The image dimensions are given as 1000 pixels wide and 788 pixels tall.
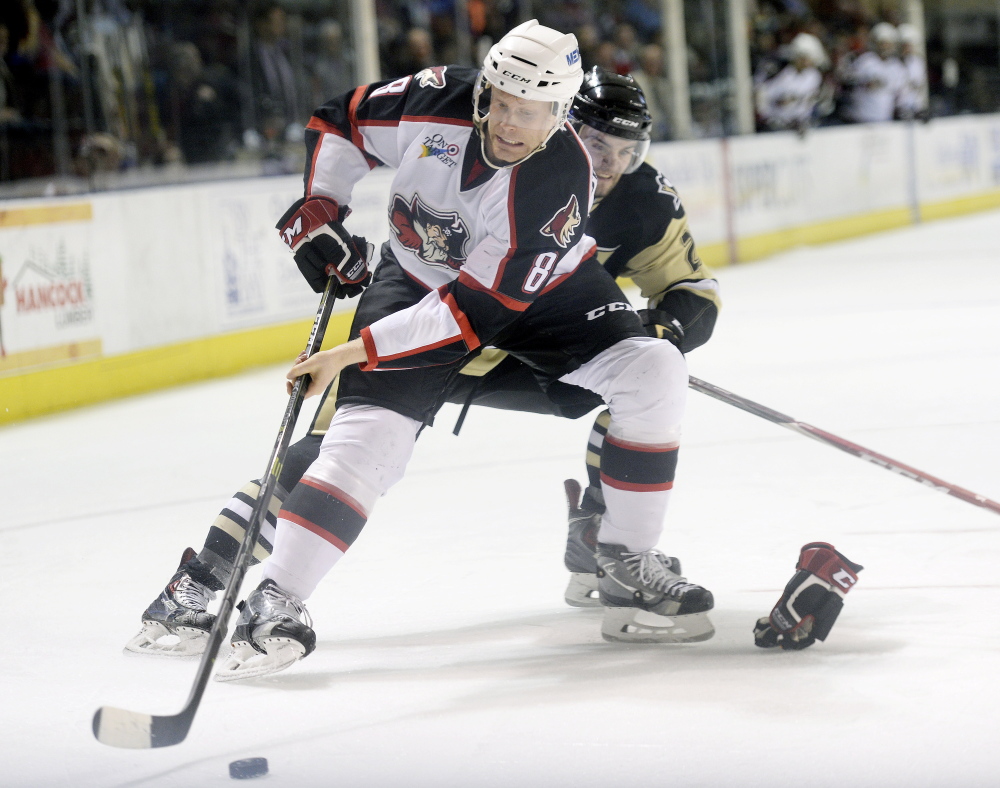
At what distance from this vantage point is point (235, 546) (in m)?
2.39

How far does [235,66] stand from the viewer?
6934 millimetres

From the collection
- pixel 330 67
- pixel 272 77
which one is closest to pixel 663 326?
pixel 272 77

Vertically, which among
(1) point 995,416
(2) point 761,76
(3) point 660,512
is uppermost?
(2) point 761,76

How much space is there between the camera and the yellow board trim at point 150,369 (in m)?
5.09

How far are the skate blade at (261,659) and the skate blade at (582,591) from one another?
658 millimetres

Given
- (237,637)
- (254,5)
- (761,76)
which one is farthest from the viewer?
(761,76)

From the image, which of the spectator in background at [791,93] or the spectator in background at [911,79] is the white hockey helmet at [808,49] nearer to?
the spectator in background at [791,93]

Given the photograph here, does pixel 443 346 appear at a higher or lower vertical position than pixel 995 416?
higher

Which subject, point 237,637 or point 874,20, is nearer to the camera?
point 237,637

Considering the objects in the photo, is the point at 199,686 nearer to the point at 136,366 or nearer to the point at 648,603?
the point at 648,603

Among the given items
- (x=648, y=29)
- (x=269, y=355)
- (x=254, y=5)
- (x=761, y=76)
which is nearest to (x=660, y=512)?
(x=269, y=355)

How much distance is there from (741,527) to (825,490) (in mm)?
420

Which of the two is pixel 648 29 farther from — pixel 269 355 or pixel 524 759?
pixel 524 759

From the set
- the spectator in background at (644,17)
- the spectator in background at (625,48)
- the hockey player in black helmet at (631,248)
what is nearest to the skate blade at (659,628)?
the hockey player in black helmet at (631,248)
